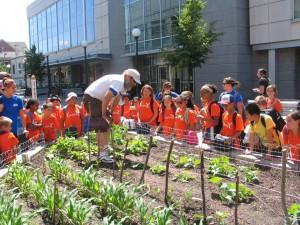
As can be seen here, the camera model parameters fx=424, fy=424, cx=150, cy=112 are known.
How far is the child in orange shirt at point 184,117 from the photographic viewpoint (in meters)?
7.23

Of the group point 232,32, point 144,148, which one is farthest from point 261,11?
point 144,148

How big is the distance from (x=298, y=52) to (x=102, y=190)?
19.3 metres

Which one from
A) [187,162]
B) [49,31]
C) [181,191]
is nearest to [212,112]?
[187,162]

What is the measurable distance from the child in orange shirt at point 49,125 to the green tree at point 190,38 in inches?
462

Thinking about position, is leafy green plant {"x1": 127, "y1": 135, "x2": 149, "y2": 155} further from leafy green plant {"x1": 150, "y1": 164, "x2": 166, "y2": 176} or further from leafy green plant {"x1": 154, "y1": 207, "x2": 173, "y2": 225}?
leafy green plant {"x1": 154, "y1": 207, "x2": 173, "y2": 225}

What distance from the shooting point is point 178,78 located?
86.5ft

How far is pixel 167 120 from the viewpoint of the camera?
803cm

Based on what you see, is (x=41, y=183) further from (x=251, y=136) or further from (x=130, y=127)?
(x=130, y=127)

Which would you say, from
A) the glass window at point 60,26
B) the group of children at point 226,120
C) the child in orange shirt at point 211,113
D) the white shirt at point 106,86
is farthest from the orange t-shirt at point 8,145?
the glass window at point 60,26

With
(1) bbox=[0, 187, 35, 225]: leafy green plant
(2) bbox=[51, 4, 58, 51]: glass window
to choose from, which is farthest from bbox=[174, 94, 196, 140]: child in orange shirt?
(2) bbox=[51, 4, 58, 51]: glass window

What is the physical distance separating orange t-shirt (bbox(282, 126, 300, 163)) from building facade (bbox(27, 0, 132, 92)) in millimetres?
23244

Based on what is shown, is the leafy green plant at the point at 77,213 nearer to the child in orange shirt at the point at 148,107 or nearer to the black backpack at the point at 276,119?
the black backpack at the point at 276,119

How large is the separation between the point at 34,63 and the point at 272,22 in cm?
3075

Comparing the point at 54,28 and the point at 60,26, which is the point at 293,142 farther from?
the point at 54,28
